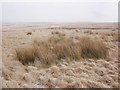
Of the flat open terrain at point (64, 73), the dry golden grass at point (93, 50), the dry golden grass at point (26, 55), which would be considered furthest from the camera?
the dry golden grass at point (93, 50)

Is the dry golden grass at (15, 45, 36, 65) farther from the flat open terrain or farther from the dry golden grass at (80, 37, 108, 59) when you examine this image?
the dry golden grass at (80, 37, 108, 59)

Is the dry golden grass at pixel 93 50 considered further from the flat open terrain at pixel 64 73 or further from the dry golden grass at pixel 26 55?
the dry golden grass at pixel 26 55

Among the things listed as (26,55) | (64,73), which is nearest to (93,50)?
(64,73)

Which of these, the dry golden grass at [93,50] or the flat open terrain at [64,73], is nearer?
the flat open terrain at [64,73]

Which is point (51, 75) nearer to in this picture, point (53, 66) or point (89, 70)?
point (53, 66)

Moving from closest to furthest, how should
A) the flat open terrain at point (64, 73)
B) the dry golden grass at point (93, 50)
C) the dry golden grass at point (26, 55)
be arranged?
1. the flat open terrain at point (64, 73)
2. the dry golden grass at point (26, 55)
3. the dry golden grass at point (93, 50)

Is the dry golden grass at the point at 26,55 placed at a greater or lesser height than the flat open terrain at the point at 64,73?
greater

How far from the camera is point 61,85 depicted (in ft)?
11.0

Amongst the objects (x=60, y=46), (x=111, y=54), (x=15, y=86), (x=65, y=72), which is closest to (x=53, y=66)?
(x=65, y=72)

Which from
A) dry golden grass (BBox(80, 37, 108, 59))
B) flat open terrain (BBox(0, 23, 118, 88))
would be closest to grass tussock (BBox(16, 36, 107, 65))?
dry golden grass (BBox(80, 37, 108, 59))

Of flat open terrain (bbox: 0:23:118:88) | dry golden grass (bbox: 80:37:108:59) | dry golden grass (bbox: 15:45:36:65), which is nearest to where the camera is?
flat open terrain (bbox: 0:23:118:88)

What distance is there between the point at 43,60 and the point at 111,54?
1937mm

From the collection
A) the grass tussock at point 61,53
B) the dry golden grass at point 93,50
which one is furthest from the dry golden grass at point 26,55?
the dry golden grass at point 93,50

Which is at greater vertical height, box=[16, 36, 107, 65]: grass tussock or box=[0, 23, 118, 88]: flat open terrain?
box=[16, 36, 107, 65]: grass tussock
